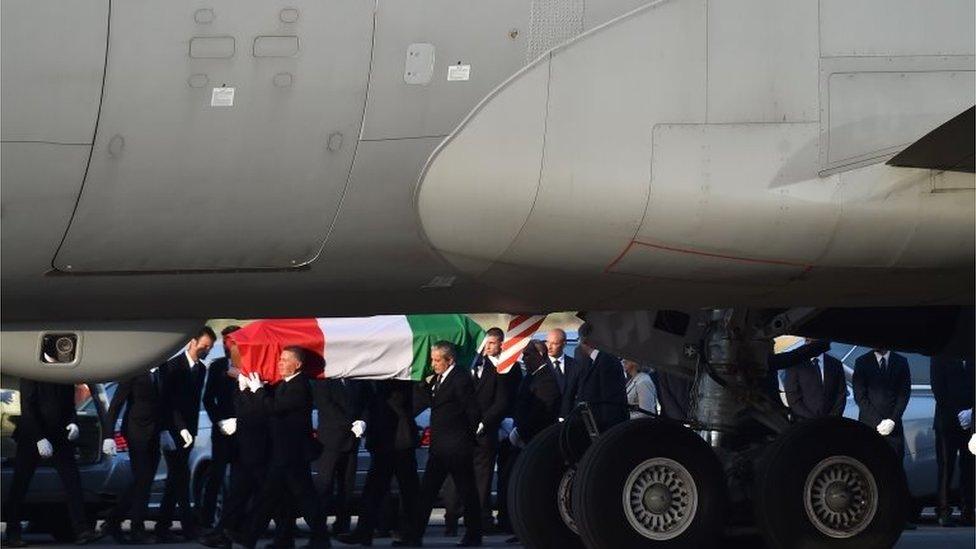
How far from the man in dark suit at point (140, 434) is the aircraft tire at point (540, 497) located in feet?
18.2

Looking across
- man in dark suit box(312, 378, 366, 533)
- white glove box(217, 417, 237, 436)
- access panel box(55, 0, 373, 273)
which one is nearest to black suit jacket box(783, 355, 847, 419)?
man in dark suit box(312, 378, 366, 533)

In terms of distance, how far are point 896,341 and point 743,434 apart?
3.99 ft

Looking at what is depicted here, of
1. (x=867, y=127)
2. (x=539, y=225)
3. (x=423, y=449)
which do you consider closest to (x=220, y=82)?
(x=539, y=225)

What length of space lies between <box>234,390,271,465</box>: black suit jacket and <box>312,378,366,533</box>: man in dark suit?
0.98 meters

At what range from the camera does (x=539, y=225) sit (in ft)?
30.2

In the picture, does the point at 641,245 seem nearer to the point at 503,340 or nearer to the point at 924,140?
the point at 924,140

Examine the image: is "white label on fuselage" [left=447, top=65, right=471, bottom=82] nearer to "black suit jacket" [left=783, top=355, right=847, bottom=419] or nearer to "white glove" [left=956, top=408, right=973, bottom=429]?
"black suit jacket" [left=783, top=355, right=847, bottom=419]

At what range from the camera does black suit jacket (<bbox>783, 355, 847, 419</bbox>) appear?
17.0 metres

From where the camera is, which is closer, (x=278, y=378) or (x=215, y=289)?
(x=215, y=289)

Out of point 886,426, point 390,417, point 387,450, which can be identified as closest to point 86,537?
point 387,450

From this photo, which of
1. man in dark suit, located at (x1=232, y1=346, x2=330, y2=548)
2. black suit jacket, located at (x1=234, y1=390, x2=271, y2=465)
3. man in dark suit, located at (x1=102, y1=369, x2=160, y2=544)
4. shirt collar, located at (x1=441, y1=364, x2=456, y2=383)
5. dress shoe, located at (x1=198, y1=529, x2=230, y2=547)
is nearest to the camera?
man in dark suit, located at (x1=232, y1=346, x2=330, y2=548)

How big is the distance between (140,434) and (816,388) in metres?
5.99

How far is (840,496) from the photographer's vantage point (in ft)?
35.6

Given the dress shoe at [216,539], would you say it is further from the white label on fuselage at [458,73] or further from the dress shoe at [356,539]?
the white label on fuselage at [458,73]
